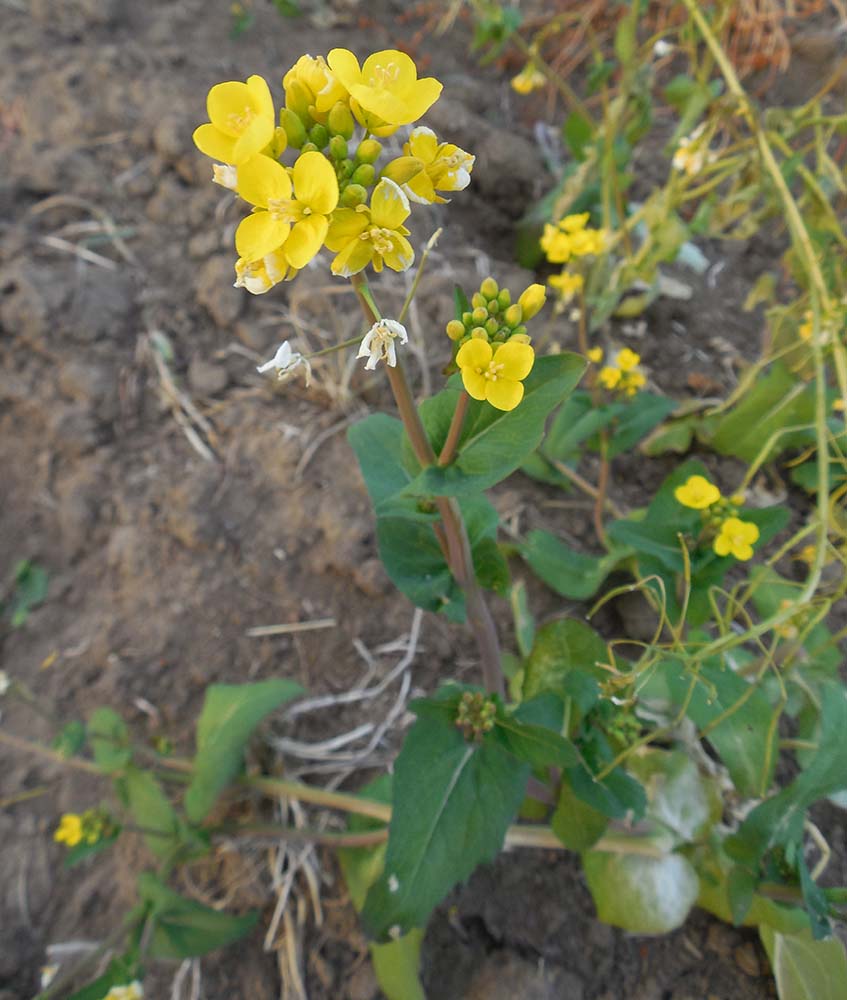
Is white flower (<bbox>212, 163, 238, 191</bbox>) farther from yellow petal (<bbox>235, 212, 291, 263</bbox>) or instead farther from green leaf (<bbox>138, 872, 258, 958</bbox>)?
green leaf (<bbox>138, 872, 258, 958</bbox>)

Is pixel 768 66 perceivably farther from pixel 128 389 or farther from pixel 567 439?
pixel 128 389

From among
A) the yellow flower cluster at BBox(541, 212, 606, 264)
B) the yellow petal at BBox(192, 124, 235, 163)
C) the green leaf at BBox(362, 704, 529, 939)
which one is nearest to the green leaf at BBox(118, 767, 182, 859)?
the green leaf at BBox(362, 704, 529, 939)

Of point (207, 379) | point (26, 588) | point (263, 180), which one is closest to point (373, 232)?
point (263, 180)

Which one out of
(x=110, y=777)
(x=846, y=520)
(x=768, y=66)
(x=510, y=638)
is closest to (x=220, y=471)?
(x=110, y=777)

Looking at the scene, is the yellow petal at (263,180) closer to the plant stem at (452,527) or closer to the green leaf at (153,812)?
the plant stem at (452,527)

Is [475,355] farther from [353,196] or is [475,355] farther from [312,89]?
[312,89]
